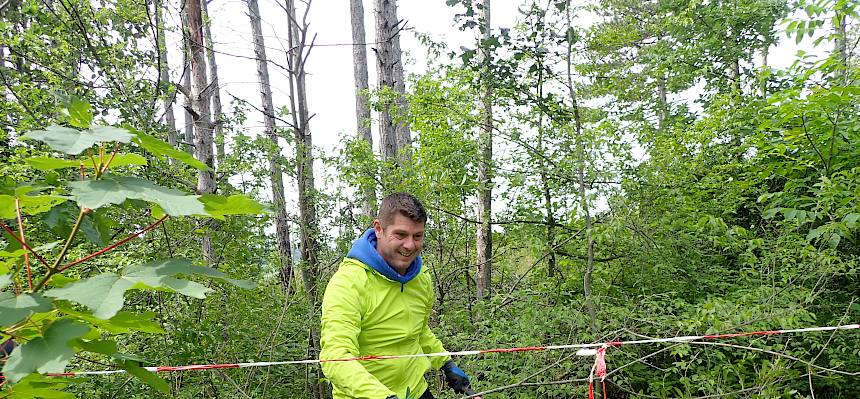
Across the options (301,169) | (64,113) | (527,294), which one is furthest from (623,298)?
(64,113)

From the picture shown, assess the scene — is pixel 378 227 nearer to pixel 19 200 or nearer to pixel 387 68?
pixel 19 200

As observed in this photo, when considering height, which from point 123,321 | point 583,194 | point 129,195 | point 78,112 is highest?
point 78,112

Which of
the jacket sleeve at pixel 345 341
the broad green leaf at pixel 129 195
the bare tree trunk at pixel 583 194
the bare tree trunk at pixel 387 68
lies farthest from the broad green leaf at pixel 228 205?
the bare tree trunk at pixel 387 68

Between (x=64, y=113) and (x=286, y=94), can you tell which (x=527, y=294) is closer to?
(x=286, y=94)

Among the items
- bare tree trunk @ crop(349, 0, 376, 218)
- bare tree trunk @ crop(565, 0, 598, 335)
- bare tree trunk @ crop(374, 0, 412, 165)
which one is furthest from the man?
bare tree trunk @ crop(349, 0, 376, 218)

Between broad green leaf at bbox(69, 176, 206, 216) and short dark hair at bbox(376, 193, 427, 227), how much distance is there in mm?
1720

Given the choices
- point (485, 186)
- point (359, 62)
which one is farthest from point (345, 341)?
point (359, 62)

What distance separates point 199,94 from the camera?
22.0 ft

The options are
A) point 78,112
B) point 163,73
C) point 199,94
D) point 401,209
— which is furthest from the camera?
point 199,94

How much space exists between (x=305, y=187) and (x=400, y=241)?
2.91 m

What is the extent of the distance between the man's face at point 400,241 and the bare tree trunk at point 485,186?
2.14 m

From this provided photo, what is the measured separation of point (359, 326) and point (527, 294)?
2629mm

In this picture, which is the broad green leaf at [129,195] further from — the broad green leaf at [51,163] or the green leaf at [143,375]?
the green leaf at [143,375]

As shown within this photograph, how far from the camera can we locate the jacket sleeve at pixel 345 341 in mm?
2346
